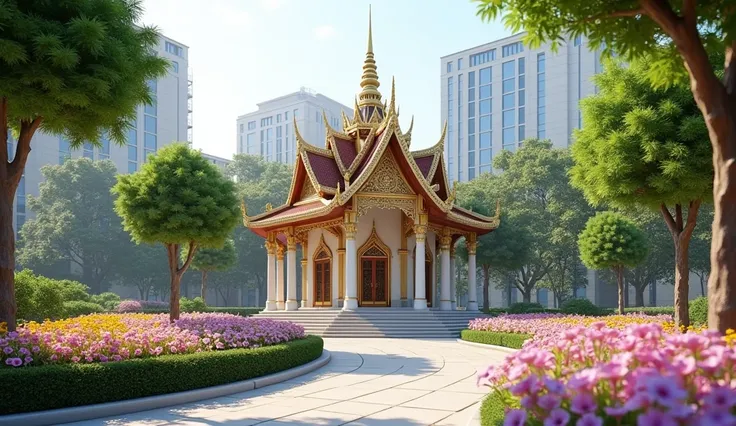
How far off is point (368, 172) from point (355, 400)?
17.5 metres

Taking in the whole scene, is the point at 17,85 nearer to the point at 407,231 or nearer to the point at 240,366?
the point at 240,366

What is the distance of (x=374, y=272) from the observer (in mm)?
29266

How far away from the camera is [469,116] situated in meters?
93.1

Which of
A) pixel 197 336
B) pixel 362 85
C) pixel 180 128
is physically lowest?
pixel 197 336

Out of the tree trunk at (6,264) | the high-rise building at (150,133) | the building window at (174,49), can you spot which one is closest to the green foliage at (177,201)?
the tree trunk at (6,264)

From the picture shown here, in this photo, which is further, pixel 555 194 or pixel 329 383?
pixel 555 194

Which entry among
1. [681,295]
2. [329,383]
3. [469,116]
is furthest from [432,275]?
[469,116]

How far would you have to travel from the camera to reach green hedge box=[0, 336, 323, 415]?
26.2ft

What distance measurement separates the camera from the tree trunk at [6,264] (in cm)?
1069

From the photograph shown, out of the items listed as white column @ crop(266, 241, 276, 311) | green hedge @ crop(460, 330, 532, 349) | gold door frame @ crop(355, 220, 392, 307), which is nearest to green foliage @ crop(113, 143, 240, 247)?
green hedge @ crop(460, 330, 532, 349)

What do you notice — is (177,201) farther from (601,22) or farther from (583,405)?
(583,405)

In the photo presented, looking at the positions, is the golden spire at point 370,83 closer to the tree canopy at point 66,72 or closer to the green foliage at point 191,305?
the green foliage at point 191,305

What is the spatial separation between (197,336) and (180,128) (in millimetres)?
85188

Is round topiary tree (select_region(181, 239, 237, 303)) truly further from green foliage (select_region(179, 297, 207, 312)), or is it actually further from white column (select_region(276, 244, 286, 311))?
white column (select_region(276, 244, 286, 311))
